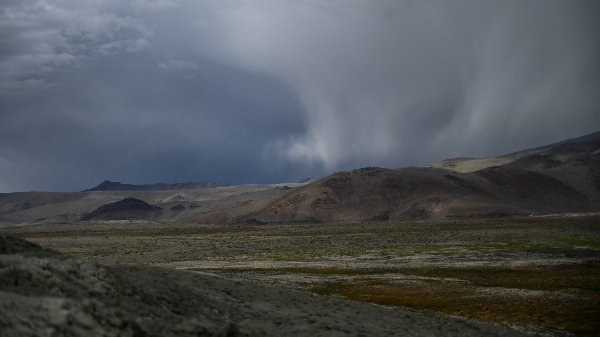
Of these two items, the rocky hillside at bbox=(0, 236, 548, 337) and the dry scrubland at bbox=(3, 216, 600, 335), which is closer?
the rocky hillside at bbox=(0, 236, 548, 337)

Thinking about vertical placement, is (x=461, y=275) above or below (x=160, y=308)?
below

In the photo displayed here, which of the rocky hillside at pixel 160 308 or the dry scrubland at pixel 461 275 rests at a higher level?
the rocky hillside at pixel 160 308

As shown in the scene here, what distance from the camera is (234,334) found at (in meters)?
17.3

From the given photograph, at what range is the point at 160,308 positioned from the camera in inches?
727

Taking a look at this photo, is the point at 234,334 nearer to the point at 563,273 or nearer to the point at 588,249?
the point at 563,273

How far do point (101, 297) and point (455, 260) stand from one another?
56.3 metres

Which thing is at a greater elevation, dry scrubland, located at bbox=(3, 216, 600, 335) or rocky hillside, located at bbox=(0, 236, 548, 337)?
rocky hillside, located at bbox=(0, 236, 548, 337)

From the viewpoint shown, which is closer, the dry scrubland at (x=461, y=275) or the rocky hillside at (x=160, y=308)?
the rocky hillside at (x=160, y=308)

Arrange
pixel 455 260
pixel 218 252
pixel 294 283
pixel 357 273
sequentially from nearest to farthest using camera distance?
pixel 294 283
pixel 357 273
pixel 455 260
pixel 218 252

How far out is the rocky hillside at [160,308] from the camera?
46.4ft

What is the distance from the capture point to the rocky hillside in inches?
557

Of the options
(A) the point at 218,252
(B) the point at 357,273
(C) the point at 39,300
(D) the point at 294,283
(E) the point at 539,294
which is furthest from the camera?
(A) the point at 218,252

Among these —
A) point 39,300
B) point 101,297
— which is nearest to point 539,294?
point 101,297

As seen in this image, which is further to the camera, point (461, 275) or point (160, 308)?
point (461, 275)
